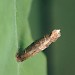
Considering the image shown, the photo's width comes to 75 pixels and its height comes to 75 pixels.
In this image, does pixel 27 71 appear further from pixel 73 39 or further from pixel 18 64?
pixel 73 39

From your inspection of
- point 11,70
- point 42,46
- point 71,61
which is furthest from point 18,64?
point 71,61

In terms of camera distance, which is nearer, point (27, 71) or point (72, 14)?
point (27, 71)

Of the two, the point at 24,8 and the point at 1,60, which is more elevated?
the point at 24,8

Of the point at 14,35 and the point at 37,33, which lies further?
the point at 37,33

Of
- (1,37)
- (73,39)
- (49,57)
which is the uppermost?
(1,37)

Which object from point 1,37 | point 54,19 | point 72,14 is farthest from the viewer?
point 54,19
